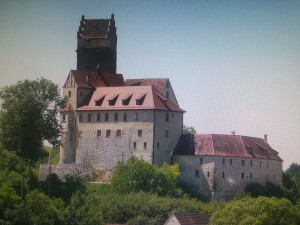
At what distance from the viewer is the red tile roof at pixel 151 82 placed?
296ft

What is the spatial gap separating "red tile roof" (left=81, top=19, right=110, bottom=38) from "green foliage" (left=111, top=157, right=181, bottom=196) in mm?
18788

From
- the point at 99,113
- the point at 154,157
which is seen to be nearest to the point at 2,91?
the point at 99,113

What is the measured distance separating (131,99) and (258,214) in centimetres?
2565

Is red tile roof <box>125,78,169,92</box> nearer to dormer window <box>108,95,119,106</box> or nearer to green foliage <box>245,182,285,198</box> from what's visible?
dormer window <box>108,95,119,106</box>

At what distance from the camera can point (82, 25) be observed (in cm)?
9575

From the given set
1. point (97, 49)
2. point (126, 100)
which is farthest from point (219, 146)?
point (97, 49)

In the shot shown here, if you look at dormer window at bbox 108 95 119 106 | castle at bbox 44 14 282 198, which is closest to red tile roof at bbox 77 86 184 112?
castle at bbox 44 14 282 198

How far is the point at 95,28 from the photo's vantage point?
9531cm

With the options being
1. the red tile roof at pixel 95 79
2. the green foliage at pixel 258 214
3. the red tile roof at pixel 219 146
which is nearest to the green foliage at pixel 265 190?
the red tile roof at pixel 219 146

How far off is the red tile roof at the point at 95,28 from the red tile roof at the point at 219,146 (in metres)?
15.7

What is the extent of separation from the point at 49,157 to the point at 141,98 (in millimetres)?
14267

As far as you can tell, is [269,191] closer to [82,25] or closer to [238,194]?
[238,194]

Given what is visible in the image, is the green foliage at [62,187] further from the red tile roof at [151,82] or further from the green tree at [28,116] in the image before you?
the red tile roof at [151,82]

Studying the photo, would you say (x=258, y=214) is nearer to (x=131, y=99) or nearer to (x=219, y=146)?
(x=219, y=146)
